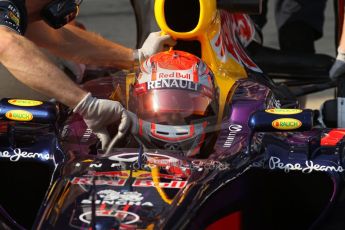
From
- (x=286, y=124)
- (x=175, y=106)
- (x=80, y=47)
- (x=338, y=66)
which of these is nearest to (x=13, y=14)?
(x=80, y=47)

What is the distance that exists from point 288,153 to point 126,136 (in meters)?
0.69

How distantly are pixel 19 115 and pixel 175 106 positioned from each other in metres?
0.66

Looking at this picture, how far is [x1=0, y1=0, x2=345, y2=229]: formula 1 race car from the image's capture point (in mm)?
4203

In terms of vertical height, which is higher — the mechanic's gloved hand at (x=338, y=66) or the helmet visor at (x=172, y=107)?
the helmet visor at (x=172, y=107)

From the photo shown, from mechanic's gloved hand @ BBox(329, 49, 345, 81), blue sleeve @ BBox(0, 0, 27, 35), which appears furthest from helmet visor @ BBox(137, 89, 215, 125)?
mechanic's gloved hand @ BBox(329, 49, 345, 81)

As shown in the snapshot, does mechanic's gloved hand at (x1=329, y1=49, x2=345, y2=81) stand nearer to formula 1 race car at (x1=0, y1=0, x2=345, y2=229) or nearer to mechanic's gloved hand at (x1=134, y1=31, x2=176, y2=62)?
mechanic's gloved hand at (x1=134, y1=31, x2=176, y2=62)

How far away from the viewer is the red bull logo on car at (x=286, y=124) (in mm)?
4527

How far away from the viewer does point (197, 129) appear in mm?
4758

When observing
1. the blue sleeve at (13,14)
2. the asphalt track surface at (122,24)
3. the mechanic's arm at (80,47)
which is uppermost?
the blue sleeve at (13,14)

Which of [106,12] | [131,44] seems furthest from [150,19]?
[106,12]

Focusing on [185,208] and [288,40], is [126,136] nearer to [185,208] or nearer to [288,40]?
[185,208]

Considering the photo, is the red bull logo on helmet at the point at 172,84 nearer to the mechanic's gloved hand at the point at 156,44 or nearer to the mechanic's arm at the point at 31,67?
the mechanic's arm at the point at 31,67

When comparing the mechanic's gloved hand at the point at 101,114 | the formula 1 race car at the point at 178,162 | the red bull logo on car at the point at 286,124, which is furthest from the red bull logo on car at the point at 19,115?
the red bull logo on car at the point at 286,124

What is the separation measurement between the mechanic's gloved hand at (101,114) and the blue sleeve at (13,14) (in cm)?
58
